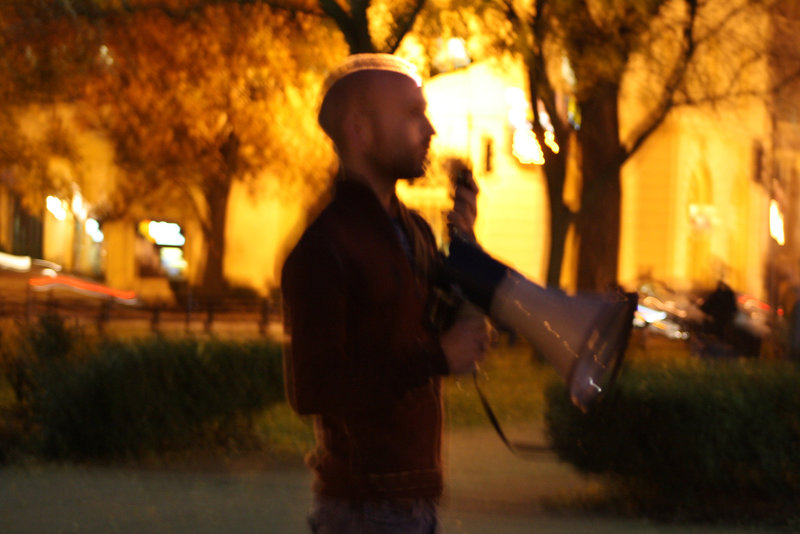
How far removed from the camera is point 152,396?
31.0 feet

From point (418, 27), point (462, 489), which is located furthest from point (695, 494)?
point (418, 27)

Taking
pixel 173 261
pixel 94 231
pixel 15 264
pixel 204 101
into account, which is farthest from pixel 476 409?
pixel 94 231

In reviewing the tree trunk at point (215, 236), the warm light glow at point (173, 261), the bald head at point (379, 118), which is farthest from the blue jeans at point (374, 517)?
the warm light glow at point (173, 261)

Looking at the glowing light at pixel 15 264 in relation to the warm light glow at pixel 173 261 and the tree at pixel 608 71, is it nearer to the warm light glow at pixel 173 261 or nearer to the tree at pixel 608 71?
the warm light glow at pixel 173 261

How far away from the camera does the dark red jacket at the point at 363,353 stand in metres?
2.37

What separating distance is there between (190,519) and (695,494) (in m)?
3.40

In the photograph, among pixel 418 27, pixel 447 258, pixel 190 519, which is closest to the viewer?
pixel 447 258

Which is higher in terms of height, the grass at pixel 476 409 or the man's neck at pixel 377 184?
the man's neck at pixel 377 184

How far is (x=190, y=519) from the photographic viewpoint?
754cm

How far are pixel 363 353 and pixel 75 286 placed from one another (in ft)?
86.8

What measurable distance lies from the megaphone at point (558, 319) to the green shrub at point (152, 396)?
745 centimetres

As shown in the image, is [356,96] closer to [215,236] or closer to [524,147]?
[524,147]

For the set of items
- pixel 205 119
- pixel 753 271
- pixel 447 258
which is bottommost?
pixel 753 271

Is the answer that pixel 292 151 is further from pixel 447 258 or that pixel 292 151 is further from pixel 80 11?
pixel 447 258
